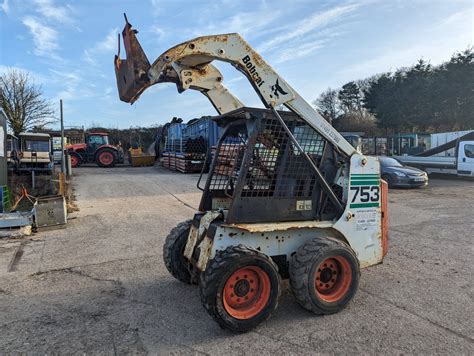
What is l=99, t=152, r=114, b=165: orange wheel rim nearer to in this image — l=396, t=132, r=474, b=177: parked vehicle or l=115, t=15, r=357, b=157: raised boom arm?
l=396, t=132, r=474, b=177: parked vehicle

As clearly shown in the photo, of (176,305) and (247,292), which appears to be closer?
(247,292)

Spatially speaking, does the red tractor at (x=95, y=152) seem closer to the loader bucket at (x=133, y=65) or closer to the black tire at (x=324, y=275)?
the loader bucket at (x=133, y=65)

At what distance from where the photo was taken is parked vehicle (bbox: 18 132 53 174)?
59.7 ft

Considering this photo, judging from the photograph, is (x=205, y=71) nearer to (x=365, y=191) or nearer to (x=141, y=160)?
(x=365, y=191)

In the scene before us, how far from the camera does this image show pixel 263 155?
4.07 metres

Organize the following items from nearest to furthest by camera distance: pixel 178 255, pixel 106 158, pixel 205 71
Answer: pixel 205 71 → pixel 178 255 → pixel 106 158

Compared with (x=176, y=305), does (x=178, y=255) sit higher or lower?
higher

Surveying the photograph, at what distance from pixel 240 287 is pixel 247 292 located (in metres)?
0.10

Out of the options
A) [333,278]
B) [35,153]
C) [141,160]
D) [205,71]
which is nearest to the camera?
[333,278]

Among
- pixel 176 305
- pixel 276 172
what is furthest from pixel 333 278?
pixel 176 305

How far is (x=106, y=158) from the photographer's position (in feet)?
87.4

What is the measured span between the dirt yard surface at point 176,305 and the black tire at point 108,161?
1957 cm

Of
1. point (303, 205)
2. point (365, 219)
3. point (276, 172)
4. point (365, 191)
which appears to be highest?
point (276, 172)

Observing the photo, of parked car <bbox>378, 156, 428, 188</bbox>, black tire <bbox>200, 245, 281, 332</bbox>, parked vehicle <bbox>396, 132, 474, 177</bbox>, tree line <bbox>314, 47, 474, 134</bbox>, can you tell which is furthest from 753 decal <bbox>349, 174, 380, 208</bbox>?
tree line <bbox>314, 47, 474, 134</bbox>
